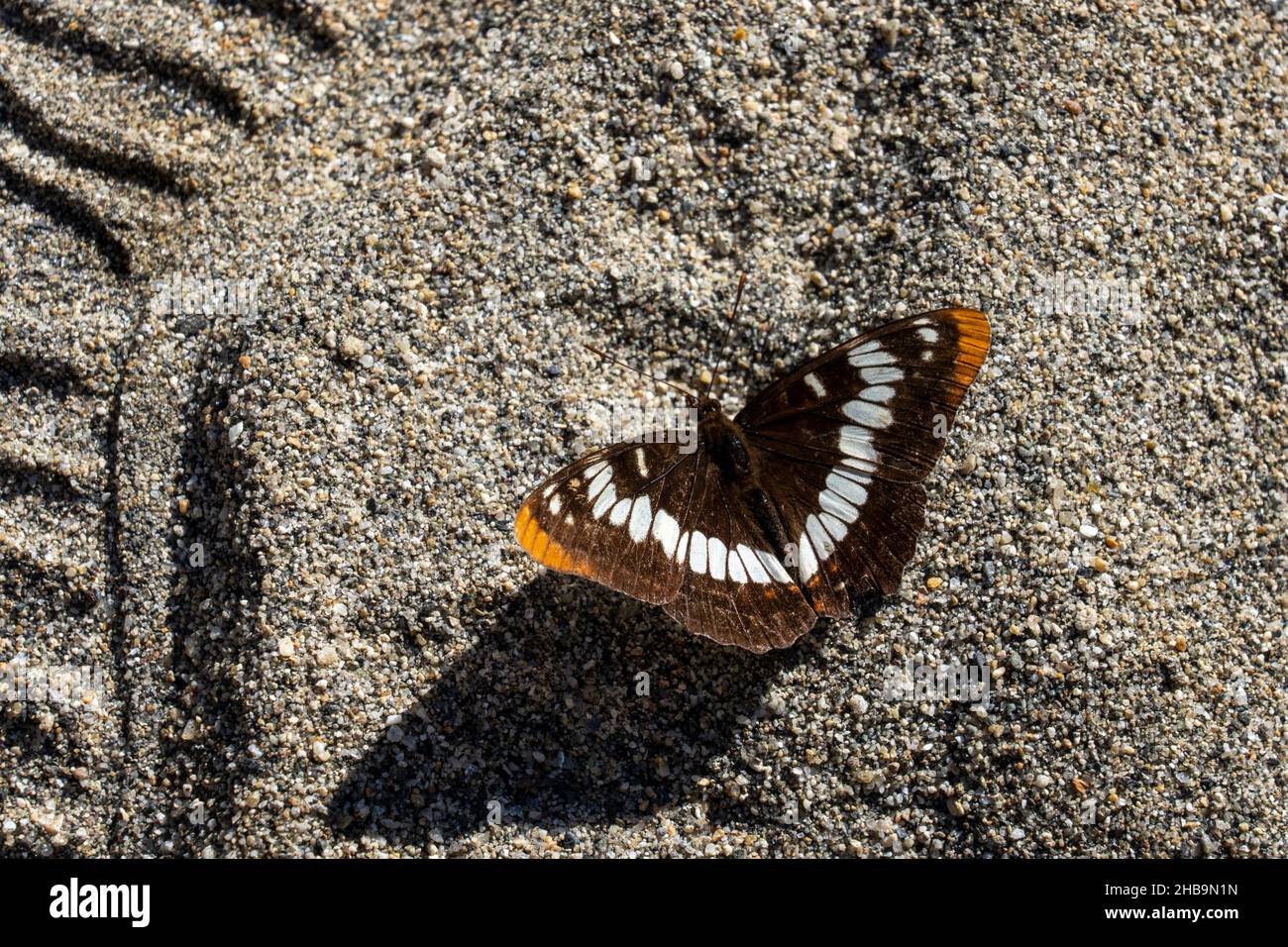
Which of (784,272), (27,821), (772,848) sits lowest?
(27,821)

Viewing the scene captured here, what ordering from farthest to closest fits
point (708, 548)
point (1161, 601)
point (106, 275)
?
point (106, 275) → point (1161, 601) → point (708, 548)

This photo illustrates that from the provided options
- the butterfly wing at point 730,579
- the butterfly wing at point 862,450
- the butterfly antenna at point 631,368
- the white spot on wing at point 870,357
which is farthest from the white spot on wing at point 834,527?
the butterfly antenna at point 631,368

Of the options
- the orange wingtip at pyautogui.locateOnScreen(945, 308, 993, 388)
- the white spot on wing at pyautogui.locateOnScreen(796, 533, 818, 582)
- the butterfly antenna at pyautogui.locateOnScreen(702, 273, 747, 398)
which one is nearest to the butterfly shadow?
the white spot on wing at pyautogui.locateOnScreen(796, 533, 818, 582)

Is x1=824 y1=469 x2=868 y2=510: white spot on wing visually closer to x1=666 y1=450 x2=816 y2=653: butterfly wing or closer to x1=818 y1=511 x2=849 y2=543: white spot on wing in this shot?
x1=818 y1=511 x2=849 y2=543: white spot on wing

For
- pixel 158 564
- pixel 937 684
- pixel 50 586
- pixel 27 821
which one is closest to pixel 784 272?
pixel 937 684

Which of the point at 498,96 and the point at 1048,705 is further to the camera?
the point at 498,96

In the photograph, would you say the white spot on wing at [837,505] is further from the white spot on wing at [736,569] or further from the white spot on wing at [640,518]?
the white spot on wing at [640,518]

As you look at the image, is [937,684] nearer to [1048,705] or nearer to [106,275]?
[1048,705]

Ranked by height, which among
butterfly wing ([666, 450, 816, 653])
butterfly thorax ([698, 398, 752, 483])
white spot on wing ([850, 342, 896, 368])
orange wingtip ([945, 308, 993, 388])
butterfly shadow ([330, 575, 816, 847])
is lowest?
butterfly shadow ([330, 575, 816, 847])

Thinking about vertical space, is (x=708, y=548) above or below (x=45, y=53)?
below
